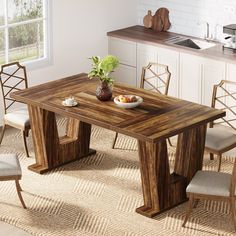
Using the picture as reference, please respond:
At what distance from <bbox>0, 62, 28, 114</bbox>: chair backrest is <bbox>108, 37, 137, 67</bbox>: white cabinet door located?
1400mm

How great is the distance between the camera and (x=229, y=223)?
23.0 feet

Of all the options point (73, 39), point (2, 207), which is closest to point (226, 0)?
point (73, 39)

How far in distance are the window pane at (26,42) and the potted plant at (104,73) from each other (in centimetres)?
183

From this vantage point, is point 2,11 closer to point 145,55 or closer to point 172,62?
point 145,55

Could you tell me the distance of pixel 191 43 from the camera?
9.91 meters

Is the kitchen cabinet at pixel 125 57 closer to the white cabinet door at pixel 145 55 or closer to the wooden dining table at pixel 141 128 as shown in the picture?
the white cabinet door at pixel 145 55

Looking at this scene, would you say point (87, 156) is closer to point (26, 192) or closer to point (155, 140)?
point (26, 192)

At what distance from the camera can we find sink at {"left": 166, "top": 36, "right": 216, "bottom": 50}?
9.73 meters

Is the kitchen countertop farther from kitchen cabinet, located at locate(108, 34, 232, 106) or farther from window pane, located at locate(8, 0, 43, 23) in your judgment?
window pane, located at locate(8, 0, 43, 23)

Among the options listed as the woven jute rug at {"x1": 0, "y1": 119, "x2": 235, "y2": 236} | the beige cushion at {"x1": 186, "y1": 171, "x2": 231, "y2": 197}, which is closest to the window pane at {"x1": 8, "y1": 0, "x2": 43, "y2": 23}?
the woven jute rug at {"x1": 0, "y1": 119, "x2": 235, "y2": 236}

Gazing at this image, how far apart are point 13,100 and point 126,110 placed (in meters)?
1.93

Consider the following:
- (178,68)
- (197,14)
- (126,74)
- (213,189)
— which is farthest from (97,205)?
(197,14)

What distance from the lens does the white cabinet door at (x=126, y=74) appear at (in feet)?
Answer: 33.0

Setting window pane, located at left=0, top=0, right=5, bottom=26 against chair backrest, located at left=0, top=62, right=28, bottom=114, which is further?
window pane, located at left=0, top=0, right=5, bottom=26
